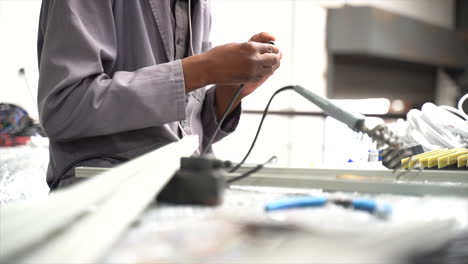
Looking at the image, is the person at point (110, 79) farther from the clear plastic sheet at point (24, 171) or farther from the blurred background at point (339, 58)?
the blurred background at point (339, 58)

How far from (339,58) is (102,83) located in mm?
3859

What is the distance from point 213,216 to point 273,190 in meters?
0.18

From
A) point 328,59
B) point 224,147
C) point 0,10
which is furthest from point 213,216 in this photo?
point 328,59

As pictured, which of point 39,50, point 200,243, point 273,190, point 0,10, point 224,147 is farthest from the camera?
point 224,147

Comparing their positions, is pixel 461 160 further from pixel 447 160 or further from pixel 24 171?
pixel 24 171

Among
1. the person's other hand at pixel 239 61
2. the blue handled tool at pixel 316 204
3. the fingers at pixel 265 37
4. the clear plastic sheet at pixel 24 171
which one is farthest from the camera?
the clear plastic sheet at pixel 24 171

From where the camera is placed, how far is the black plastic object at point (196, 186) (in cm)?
35

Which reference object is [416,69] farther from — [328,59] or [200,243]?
[200,243]

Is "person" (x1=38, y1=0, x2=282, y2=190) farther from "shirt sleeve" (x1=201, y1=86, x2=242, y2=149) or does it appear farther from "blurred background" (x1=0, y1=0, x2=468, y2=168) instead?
"blurred background" (x1=0, y1=0, x2=468, y2=168)

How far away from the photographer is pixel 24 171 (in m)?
1.09

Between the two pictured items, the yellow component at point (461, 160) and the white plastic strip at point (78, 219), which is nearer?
the white plastic strip at point (78, 219)

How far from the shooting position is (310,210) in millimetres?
325

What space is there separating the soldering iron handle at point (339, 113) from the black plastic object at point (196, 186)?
20cm

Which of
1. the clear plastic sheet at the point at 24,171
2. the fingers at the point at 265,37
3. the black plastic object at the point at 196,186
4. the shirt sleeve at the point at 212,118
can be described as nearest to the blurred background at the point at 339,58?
the clear plastic sheet at the point at 24,171
